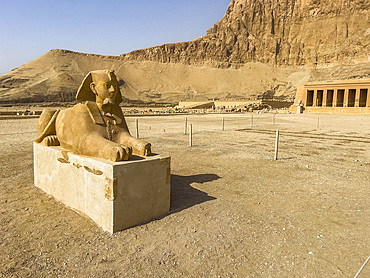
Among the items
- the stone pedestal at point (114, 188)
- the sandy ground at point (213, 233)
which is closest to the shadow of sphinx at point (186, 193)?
the sandy ground at point (213, 233)

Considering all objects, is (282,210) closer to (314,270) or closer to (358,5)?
(314,270)

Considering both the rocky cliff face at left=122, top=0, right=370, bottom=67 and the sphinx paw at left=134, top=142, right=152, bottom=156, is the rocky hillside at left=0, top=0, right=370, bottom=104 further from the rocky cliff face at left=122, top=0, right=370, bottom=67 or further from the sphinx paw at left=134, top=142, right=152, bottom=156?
the sphinx paw at left=134, top=142, right=152, bottom=156

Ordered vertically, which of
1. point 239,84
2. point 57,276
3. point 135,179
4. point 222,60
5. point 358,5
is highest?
point 358,5

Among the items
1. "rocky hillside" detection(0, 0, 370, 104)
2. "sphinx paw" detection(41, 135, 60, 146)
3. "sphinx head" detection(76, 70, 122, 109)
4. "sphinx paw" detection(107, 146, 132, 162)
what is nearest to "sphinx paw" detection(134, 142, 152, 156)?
"sphinx paw" detection(107, 146, 132, 162)

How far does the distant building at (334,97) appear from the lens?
27953mm

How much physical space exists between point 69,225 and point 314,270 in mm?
2483

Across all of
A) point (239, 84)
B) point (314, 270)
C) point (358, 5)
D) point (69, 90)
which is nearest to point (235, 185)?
point (314, 270)

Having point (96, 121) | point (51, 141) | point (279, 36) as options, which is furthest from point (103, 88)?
point (279, 36)

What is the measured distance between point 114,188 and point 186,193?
151 cm

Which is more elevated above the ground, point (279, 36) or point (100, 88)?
point (279, 36)

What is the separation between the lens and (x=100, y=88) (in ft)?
11.7

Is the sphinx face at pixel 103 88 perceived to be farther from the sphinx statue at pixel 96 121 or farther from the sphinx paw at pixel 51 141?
the sphinx paw at pixel 51 141

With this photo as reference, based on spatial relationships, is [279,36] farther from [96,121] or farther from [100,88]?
[96,121]

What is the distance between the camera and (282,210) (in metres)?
3.41
